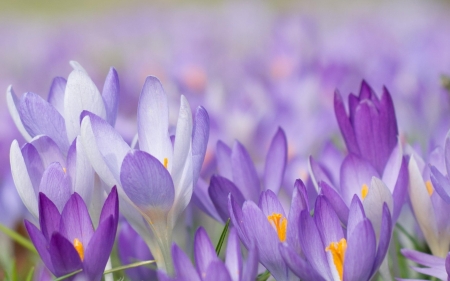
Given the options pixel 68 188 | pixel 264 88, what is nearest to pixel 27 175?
pixel 68 188

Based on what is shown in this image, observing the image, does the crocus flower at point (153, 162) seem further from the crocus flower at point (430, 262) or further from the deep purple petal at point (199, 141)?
the crocus flower at point (430, 262)

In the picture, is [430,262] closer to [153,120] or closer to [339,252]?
[339,252]

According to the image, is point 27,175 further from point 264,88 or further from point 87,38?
point 87,38

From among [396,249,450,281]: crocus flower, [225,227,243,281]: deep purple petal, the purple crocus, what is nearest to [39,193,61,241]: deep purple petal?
the purple crocus

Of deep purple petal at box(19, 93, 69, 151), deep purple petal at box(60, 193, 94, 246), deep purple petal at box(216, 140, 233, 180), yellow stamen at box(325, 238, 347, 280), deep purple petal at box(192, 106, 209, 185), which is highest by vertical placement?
deep purple petal at box(19, 93, 69, 151)

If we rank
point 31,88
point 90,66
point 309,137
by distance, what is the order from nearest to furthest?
point 309,137
point 31,88
point 90,66

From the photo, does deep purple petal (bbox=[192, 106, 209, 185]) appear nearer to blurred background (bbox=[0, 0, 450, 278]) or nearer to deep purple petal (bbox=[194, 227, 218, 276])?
deep purple petal (bbox=[194, 227, 218, 276])

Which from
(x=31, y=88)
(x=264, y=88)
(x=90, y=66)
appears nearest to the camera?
(x=264, y=88)

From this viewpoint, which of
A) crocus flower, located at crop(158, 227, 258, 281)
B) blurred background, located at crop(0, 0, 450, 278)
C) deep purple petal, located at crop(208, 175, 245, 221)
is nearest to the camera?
crocus flower, located at crop(158, 227, 258, 281)
